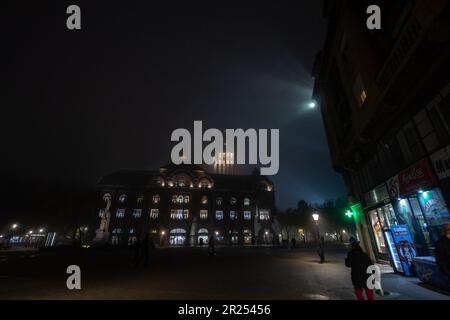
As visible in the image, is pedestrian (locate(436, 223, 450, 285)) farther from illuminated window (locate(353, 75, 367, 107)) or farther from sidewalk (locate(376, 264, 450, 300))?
illuminated window (locate(353, 75, 367, 107))

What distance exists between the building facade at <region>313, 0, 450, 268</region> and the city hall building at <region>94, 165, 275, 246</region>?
40.0 metres

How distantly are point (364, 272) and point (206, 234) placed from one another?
4882cm

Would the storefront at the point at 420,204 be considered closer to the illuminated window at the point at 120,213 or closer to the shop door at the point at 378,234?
the shop door at the point at 378,234

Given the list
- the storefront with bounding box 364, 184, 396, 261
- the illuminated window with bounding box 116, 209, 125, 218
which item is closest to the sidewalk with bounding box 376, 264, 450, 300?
the storefront with bounding box 364, 184, 396, 261

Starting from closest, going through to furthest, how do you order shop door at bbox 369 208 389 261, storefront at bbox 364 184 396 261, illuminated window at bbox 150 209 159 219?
storefront at bbox 364 184 396 261 < shop door at bbox 369 208 389 261 < illuminated window at bbox 150 209 159 219

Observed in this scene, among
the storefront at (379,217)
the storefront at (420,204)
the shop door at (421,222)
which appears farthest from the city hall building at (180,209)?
the shop door at (421,222)

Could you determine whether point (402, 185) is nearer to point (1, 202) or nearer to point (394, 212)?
point (394, 212)

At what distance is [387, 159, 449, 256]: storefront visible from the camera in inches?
315

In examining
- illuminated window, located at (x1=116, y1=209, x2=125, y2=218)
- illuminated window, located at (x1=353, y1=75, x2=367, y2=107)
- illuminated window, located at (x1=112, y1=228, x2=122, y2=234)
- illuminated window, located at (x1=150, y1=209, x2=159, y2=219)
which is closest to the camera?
illuminated window, located at (x1=353, y1=75, x2=367, y2=107)

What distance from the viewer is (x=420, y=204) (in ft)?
28.9
